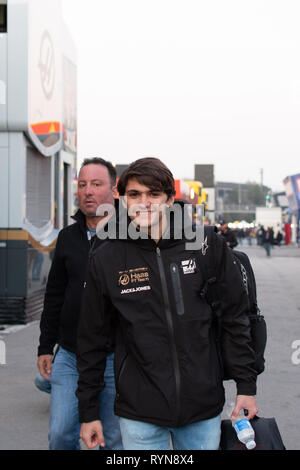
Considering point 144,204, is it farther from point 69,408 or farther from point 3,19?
point 3,19

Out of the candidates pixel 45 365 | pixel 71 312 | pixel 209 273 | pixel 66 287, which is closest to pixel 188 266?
pixel 209 273

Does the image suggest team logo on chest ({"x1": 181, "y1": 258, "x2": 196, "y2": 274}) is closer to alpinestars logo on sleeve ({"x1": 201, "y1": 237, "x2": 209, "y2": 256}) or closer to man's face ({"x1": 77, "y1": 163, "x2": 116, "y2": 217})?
alpinestars logo on sleeve ({"x1": 201, "y1": 237, "x2": 209, "y2": 256})

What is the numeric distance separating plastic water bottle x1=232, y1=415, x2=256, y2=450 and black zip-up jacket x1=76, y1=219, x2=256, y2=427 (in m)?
0.10

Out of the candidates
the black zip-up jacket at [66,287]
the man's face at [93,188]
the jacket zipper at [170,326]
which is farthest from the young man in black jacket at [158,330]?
the man's face at [93,188]

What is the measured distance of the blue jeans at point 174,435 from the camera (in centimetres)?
240

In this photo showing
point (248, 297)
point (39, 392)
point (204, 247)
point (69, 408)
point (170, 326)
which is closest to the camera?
point (170, 326)

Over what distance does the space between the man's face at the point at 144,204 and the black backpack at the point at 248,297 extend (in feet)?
0.70

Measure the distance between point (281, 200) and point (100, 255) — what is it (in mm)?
74543

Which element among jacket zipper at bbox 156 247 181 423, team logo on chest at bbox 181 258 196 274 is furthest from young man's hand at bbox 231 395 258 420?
team logo on chest at bbox 181 258 196 274

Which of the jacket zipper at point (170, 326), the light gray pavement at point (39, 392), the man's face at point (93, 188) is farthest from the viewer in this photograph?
the light gray pavement at point (39, 392)

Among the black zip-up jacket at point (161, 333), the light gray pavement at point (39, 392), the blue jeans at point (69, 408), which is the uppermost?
the black zip-up jacket at point (161, 333)

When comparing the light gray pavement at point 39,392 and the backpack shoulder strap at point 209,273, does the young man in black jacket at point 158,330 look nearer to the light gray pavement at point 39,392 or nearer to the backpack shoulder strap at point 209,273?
the backpack shoulder strap at point 209,273

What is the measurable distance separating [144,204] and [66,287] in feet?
3.68

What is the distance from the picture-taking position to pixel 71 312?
3307 millimetres
